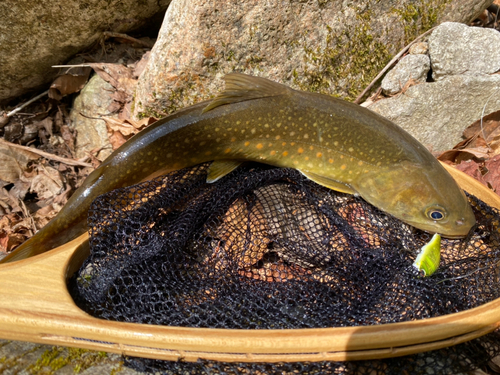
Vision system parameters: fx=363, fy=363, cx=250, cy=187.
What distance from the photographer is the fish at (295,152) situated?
2305 millimetres

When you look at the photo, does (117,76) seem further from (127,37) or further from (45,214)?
(45,214)

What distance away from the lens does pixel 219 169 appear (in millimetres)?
2504

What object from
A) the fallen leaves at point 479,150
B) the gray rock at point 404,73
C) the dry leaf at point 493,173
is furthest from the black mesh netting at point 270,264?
the gray rock at point 404,73

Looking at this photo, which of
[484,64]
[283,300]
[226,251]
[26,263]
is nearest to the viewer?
[26,263]

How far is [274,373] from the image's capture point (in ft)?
5.58

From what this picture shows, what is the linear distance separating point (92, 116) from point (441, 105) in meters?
3.33

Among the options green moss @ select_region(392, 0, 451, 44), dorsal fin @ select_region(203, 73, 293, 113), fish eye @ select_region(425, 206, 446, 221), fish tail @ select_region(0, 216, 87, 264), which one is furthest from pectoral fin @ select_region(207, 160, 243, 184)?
green moss @ select_region(392, 0, 451, 44)

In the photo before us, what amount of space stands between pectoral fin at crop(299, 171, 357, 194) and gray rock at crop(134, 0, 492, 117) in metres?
1.00

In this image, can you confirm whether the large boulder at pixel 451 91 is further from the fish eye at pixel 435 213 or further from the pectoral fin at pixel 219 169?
the pectoral fin at pixel 219 169

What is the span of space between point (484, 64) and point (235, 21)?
2.34 m

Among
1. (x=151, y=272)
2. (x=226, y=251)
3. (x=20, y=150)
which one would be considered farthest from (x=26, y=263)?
(x=20, y=150)

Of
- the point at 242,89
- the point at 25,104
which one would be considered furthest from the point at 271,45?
the point at 25,104

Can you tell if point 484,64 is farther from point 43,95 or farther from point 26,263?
point 43,95

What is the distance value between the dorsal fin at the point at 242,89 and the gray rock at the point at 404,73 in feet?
4.82
